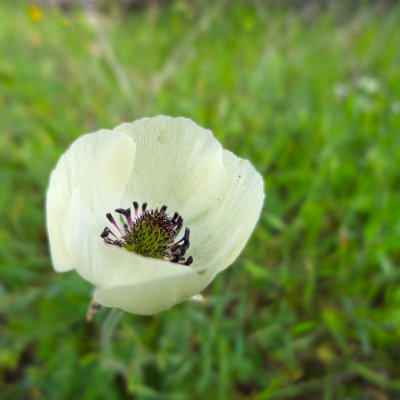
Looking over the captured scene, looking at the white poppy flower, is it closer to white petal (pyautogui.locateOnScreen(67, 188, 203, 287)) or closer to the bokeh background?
white petal (pyautogui.locateOnScreen(67, 188, 203, 287))

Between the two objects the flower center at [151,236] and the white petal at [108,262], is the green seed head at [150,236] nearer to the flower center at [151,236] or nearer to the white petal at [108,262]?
Answer: the flower center at [151,236]

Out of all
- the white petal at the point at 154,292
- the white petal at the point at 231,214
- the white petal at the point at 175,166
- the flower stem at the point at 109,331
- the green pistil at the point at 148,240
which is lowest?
the white petal at the point at 154,292

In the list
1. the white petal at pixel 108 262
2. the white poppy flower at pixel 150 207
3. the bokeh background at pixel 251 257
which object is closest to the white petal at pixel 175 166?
the white poppy flower at pixel 150 207

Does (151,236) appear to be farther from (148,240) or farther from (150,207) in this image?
(150,207)

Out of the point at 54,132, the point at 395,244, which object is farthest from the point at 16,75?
the point at 395,244

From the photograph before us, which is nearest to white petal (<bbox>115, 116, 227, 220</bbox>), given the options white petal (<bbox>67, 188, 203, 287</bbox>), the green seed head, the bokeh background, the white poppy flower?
the white poppy flower

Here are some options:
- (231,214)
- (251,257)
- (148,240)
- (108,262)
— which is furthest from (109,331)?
(251,257)

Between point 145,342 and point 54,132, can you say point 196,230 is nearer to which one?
point 145,342
